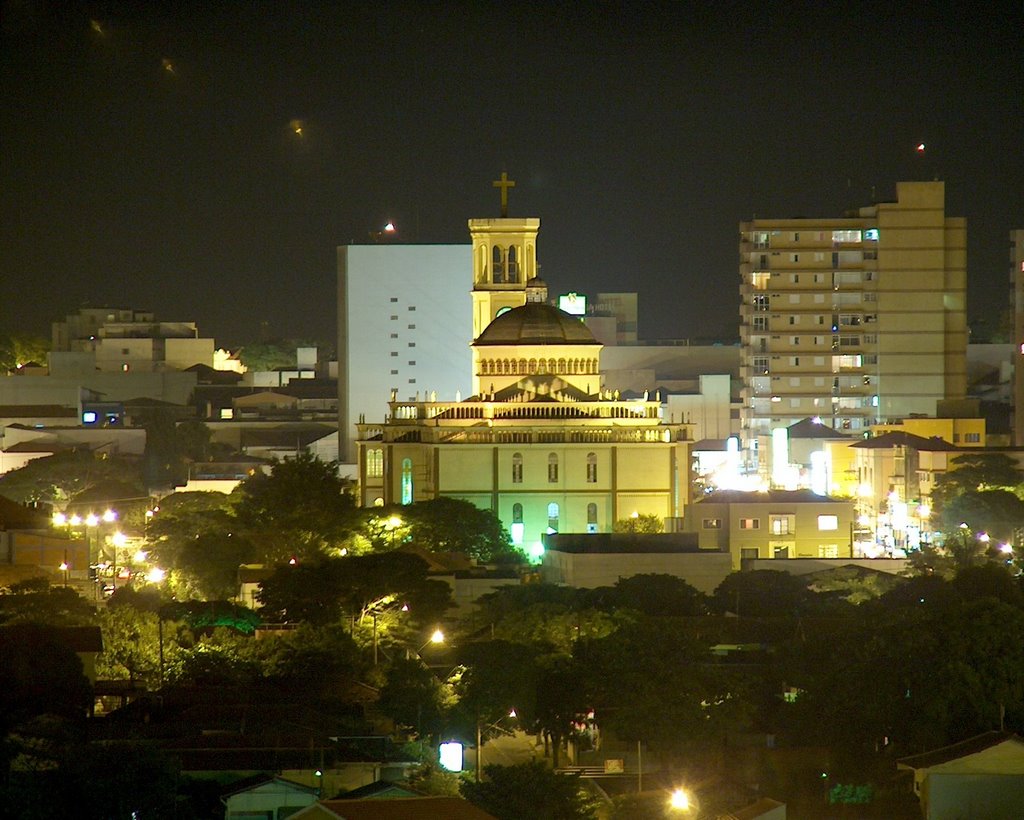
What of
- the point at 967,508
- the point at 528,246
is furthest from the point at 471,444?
the point at 528,246

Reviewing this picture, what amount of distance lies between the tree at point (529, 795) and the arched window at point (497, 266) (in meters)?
76.2

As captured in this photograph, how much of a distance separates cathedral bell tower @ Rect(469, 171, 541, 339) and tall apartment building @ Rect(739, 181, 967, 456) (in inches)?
667

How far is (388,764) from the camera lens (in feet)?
159

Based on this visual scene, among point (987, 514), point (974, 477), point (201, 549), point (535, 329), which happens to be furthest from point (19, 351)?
point (201, 549)

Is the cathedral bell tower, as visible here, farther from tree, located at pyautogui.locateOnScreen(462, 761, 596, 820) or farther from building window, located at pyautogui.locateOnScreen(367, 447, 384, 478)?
tree, located at pyautogui.locateOnScreen(462, 761, 596, 820)

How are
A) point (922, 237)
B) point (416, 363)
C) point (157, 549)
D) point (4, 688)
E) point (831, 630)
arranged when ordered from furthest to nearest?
point (416, 363)
point (922, 237)
point (157, 549)
point (831, 630)
point (4, 688)

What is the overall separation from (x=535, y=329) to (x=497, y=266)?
19670 mm

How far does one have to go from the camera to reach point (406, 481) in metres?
96.9

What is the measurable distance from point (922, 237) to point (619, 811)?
89124 millimetres

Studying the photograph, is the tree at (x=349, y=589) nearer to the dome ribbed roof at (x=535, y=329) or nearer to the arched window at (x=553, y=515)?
the arched window at (x=553, y=515)

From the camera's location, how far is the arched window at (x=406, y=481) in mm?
96688

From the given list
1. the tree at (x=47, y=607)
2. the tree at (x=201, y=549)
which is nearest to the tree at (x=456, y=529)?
the tree at (x=201, y=549)

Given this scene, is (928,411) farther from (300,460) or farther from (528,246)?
(300,460)

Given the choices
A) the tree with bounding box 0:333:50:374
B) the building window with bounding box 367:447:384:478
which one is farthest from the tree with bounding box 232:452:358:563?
the tree with bounding box 0:333:50:374
